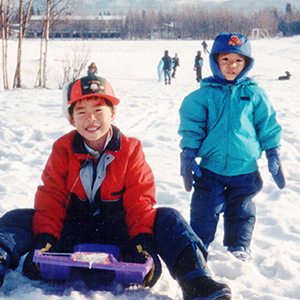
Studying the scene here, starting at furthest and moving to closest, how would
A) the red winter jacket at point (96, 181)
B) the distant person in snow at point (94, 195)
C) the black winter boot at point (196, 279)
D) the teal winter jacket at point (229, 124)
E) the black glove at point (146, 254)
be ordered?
the teal winter jacket at point (229, 124)
the red winter jacket at point (96, 181)
the distant person in snow at point (94, 195)
the black glove at point (146, 254)
the black winter boot at point (196, 279)

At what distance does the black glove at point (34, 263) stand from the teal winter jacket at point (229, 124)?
3.03 feet

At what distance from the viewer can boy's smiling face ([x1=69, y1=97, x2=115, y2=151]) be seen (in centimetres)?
191

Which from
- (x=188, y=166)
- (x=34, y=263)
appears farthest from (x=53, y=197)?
(x=188, y=166)

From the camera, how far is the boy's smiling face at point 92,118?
1.91 m

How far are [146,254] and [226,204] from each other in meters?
0.76

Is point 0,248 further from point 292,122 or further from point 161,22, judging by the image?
point 161,22

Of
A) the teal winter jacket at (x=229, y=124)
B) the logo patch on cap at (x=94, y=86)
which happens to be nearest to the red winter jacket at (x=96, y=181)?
the logo patch on cap at (x=94, y=86)

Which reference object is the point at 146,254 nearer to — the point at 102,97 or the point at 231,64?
the point at 102,97

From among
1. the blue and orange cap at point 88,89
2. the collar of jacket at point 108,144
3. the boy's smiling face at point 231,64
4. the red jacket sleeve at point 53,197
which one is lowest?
the red jacket sleeve at point 53,197

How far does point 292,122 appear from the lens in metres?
5.60

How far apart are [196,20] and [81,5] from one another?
2700 inches

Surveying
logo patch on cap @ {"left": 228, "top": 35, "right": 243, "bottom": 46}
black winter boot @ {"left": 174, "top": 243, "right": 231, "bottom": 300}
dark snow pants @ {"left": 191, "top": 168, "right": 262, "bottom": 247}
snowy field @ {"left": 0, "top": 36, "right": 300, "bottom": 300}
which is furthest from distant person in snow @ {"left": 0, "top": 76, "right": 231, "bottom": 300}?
logo patch on cap @ {"left": 228, "top": 35, "right": 243, "bottom": 46}

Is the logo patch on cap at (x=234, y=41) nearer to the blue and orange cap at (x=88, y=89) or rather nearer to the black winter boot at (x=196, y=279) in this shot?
the blue and orange cap at (x=88, y=89)

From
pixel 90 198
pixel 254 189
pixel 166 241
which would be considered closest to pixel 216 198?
pixel 254 189
